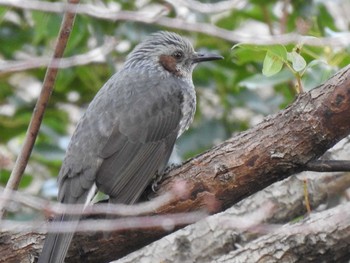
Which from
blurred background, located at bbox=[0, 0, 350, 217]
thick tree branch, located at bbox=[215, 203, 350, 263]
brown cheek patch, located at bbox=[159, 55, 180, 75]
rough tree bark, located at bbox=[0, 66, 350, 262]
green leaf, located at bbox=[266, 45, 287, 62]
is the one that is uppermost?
blurred background, located at bbox=[0, 0, 350, 217]

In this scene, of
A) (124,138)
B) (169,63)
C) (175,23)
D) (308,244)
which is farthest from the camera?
(169,63)

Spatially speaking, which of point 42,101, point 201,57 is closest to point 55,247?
point 42,101

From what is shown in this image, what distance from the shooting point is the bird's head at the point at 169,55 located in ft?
21.6

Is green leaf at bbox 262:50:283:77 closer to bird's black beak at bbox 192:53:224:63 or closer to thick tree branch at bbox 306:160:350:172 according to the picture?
thick tree branch at bbox 306:160:350:172

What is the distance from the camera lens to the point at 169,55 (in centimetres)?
665

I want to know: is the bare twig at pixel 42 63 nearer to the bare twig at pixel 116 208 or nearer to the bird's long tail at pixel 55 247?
the bare twig at pixel 116 208

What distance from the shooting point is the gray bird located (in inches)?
215

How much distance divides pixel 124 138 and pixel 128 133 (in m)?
0.05

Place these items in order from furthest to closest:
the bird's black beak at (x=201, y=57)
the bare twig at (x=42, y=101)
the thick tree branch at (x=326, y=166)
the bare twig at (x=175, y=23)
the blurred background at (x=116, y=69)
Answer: the blurred background at (x=116, y=69)
the bird's black beak at (x=201, y=57)
the bare twig at (x=42, y=101)
the thick tree branch at (x=326, y=166)
the bare twig at (x=175, y=23)

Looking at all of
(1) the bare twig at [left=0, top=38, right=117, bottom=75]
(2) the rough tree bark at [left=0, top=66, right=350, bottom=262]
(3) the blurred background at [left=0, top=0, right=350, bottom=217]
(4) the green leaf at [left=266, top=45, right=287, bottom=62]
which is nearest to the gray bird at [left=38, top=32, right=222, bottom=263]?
(2) the rough tree bark at [left=0, top=66, right=350, bottom=262]

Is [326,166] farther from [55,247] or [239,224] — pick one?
[55,247]

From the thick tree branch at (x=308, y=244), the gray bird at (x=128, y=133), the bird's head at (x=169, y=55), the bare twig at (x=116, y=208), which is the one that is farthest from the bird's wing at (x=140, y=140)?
the thick tree branch at (x=308, y=244)

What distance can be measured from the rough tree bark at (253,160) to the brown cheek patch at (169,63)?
4.62 feet

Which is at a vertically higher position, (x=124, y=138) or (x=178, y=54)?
(x=178, y=54)
